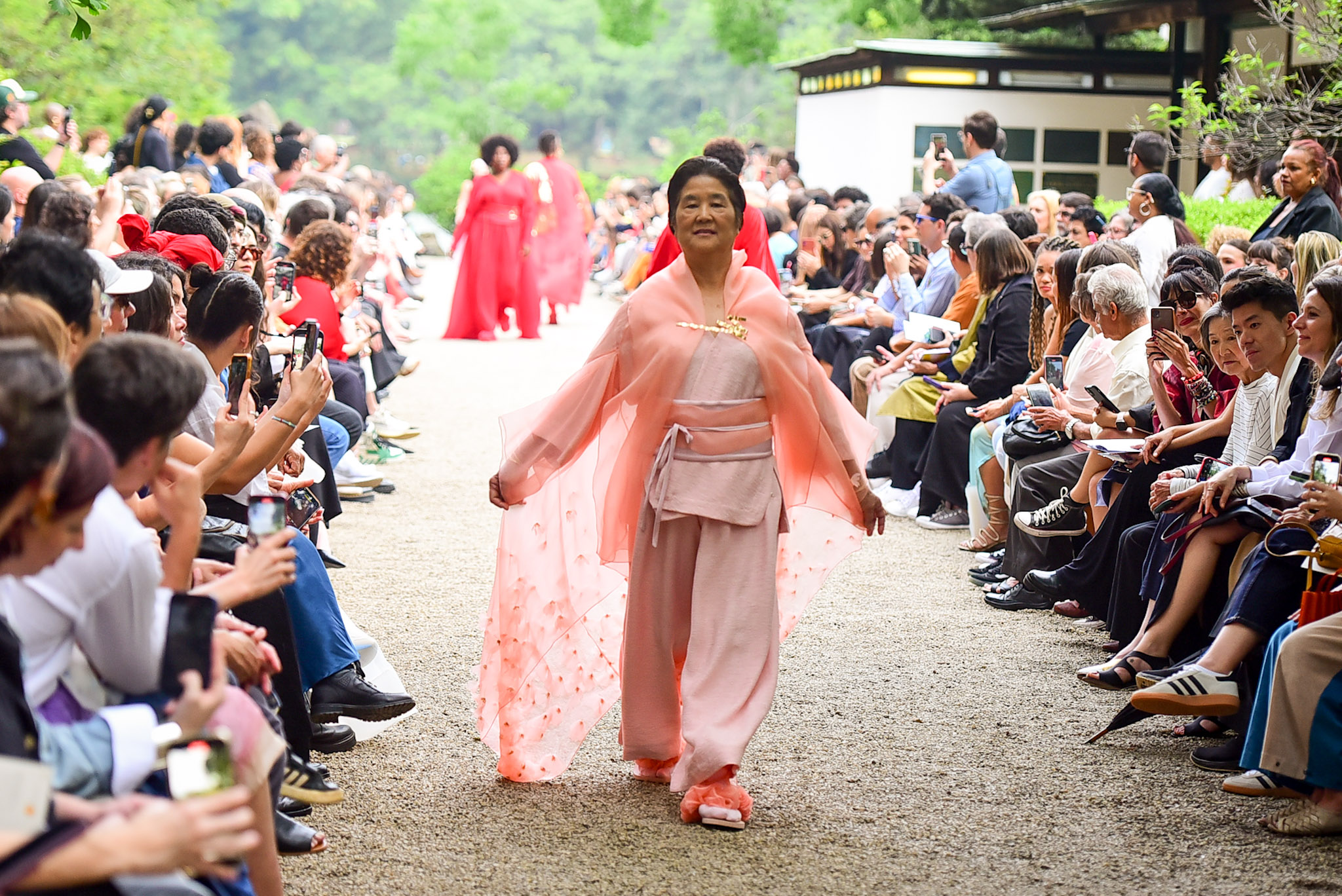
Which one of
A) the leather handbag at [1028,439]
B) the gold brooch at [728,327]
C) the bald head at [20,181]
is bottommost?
the leather handbag at [1028,439]

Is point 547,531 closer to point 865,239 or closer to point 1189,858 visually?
point 1189,858

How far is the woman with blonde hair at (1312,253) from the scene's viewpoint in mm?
5652

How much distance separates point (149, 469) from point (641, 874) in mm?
1645

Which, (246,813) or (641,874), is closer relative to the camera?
(246,813)

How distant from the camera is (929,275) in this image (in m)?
8.88

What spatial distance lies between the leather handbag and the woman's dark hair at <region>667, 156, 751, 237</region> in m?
2.63

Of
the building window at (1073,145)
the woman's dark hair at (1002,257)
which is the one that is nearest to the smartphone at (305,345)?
the woman's dark hair at (1002,257)

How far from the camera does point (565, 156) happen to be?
49.8 meters

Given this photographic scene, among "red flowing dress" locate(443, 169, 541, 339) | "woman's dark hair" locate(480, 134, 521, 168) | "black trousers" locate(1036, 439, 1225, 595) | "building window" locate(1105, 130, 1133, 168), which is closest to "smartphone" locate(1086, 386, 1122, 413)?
"black trousers" locate(1036, 439, 1225, 595)

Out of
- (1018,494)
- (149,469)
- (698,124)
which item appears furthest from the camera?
(698,124)

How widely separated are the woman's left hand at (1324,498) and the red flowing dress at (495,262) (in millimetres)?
12487

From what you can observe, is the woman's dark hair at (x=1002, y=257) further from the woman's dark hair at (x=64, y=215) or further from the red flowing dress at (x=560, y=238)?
the red flowing dress at (x=560, y=238)

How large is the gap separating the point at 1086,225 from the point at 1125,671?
4.85m

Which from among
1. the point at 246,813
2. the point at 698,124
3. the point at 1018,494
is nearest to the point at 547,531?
the point at 246,813
